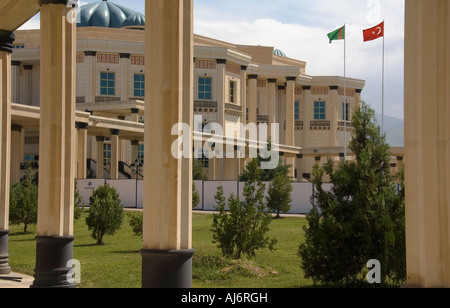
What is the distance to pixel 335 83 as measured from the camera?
63719mm

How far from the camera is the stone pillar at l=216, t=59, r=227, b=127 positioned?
51.6 m

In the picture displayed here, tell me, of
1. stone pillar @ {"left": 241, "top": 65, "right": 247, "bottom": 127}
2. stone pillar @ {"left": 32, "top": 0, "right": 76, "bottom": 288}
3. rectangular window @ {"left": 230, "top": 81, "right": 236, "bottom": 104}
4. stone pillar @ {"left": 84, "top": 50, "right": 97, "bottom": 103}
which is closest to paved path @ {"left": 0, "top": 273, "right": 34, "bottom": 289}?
stone pillar @ {"left": 32, "top": 0, "right": 76, "bottom": 288}

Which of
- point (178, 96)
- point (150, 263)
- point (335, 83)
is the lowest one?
point (150, 263)

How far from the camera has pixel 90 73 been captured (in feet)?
163

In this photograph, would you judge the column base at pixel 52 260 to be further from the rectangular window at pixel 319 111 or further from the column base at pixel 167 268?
the rectangular window at pixel 319 111

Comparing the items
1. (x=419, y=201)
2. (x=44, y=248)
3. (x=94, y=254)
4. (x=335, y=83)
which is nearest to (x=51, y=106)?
(x=44, y=248)

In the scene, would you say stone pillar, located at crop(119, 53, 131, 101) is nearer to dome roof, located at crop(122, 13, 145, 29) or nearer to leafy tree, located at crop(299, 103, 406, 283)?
dome roof, located at crop(122, 13, 145, 29)

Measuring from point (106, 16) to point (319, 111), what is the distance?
23832 mm

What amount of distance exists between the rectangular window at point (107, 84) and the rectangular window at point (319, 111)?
22103 millimetres

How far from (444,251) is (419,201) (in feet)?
1.46

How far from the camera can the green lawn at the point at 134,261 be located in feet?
41.8

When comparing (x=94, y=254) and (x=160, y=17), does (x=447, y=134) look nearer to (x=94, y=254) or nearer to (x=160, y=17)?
(x=160, y=17)

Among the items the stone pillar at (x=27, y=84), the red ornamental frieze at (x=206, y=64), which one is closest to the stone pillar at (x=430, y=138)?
the red ornamental frieze at (x=206, y=64)

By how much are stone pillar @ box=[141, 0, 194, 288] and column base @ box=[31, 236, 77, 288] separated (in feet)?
11.7
